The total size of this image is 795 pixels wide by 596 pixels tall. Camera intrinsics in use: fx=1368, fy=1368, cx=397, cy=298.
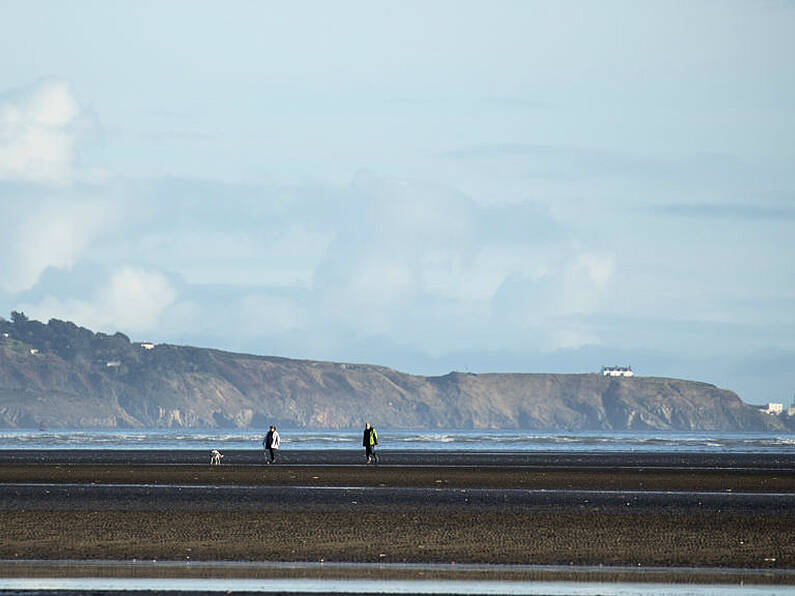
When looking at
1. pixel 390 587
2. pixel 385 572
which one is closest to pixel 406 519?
pixel 385 572

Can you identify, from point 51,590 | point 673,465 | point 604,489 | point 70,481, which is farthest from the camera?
point 673,465

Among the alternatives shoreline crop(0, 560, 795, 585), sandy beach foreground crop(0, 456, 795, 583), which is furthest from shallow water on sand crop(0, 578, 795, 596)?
sandy beach foreground crop(0, 456, 795, 583)

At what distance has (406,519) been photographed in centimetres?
2928

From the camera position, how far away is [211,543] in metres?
24.4

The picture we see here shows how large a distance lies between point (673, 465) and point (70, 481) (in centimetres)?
3104

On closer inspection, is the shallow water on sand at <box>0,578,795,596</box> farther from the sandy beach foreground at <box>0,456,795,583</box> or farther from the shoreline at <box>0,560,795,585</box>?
the sandy beach foreground at <box>0,456,795,583</box>

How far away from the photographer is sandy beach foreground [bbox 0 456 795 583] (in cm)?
2297

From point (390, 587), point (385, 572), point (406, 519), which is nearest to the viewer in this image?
point (390, 587)

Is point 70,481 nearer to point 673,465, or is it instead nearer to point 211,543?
point 211,543

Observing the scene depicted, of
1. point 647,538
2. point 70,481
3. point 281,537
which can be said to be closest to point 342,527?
point 281,537

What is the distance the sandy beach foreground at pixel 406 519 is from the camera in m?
23.0

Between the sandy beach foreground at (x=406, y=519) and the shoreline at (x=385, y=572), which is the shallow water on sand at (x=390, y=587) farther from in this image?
the sandy beach foreground at (x=406, y=519)

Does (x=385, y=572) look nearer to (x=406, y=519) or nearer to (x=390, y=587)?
(x=390, y=587)

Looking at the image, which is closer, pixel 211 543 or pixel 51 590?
pixel 51 590
